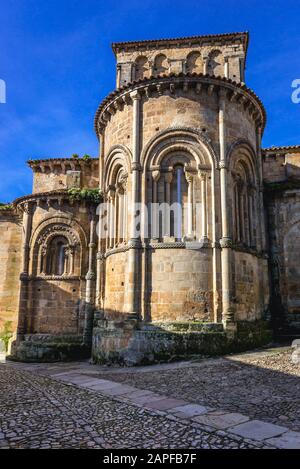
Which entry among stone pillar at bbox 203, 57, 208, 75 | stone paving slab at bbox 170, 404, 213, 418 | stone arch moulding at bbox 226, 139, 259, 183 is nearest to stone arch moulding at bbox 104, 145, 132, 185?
stone arch moulding at bbox 226, 139, 259, 183

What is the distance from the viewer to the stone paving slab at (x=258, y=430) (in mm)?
5027

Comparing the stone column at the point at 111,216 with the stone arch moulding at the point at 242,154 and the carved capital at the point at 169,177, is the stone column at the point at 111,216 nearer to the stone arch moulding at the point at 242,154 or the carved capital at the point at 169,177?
the carved capital at the point at 169,177

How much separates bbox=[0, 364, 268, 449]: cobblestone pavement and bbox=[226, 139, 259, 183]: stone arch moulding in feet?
29.2

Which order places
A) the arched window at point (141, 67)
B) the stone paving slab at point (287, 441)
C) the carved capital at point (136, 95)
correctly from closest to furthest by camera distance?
the stone paving slab at point (287, 441) < the carved capital at point (136, 95) < the arched window at point (141, 67)

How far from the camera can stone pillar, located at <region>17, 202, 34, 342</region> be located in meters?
15.0

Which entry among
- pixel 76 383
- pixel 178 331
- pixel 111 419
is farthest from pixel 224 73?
pixel 111 419

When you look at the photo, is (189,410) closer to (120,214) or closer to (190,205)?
(190,205)

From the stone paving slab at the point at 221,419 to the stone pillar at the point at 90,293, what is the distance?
9.12m

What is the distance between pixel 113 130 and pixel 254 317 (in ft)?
28.0

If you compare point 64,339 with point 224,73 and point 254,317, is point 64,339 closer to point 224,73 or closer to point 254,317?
point 254,317

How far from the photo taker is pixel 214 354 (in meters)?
11.2

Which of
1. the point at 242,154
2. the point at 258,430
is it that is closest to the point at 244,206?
the point at 242,154

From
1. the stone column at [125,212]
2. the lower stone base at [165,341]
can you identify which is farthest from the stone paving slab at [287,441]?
the stone column at [125,212]

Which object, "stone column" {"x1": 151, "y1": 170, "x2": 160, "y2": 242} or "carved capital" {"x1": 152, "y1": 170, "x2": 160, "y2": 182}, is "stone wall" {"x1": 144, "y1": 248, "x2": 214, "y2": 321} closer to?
"stone column" {"x1": 151, "y1": 170, "x2": 160, "y2": 242}
